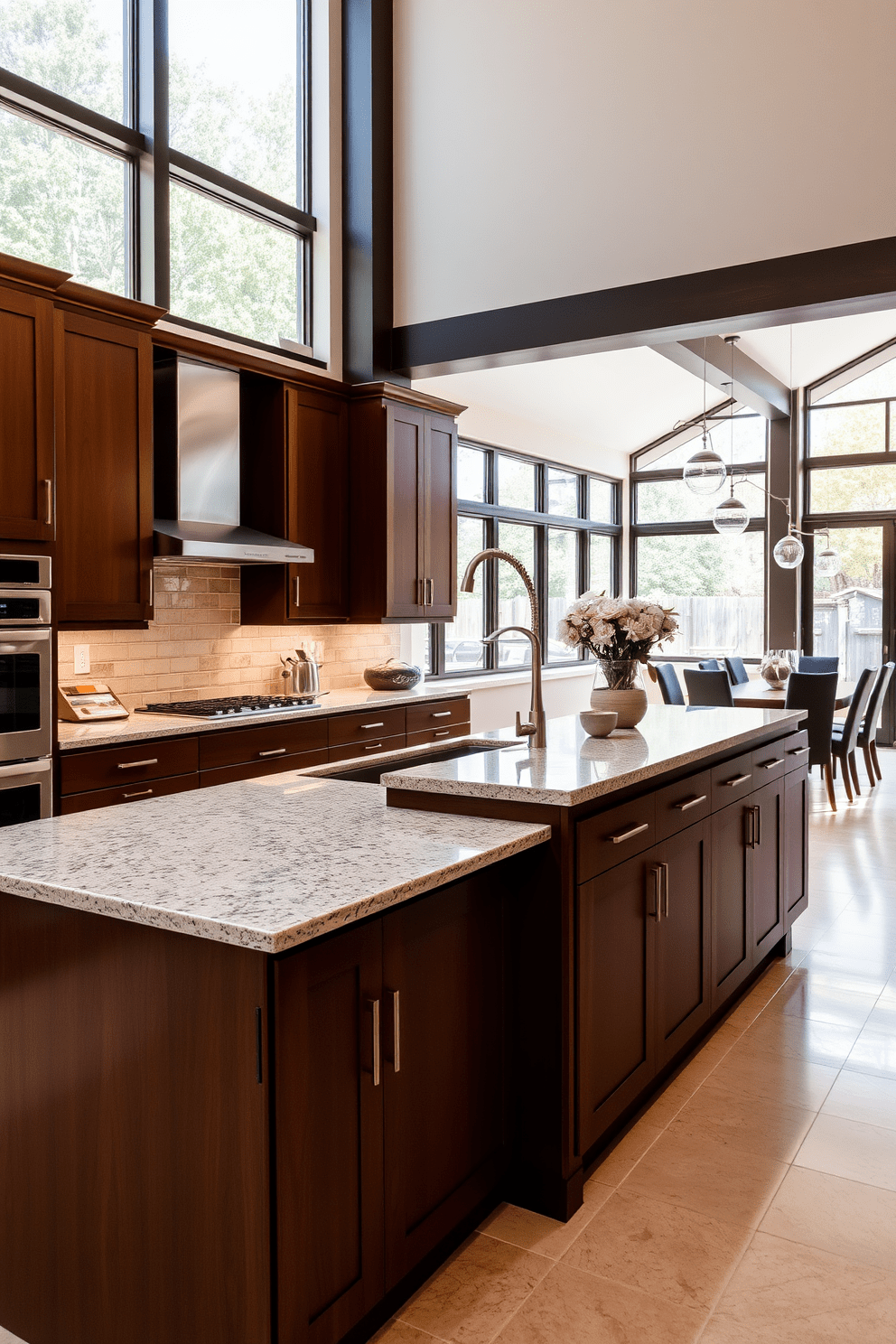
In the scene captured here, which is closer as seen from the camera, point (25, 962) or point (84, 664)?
point (25, 962)

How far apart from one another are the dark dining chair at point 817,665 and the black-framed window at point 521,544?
6.75 ft

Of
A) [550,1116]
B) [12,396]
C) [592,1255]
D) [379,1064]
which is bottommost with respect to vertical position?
[592,1255]

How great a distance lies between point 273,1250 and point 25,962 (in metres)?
0.67

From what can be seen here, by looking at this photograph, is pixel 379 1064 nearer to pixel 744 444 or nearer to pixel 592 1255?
pixel 592 1255

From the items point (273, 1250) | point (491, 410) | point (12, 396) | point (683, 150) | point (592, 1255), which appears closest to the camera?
point (273, 1250)

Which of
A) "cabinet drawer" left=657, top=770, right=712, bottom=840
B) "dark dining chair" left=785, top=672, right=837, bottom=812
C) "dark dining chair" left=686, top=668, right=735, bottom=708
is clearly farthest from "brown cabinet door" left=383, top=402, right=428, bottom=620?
"cabinet drawer" left=657, top=770, right=712, bottom=840

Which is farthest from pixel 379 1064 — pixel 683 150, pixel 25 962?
pixel 683 150

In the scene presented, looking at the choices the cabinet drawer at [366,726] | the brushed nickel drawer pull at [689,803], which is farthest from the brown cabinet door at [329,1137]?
the cabinet drawer at [366,726]

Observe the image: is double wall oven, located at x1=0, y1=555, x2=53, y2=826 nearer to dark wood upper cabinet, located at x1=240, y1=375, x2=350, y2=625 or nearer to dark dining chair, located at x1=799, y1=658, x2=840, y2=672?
dark wood upper cabinet, located at x1=240, y1=375, x2=350, y2=625

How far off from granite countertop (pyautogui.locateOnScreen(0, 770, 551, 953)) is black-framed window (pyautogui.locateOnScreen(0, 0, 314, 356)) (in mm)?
2985

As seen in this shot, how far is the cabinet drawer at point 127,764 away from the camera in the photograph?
11.7 feet

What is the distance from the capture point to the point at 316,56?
579cm

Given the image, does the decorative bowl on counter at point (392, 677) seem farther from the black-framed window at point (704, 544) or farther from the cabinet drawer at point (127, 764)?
the black-framed window at point (704, 544)

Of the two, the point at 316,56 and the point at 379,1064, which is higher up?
the point at 316,56
